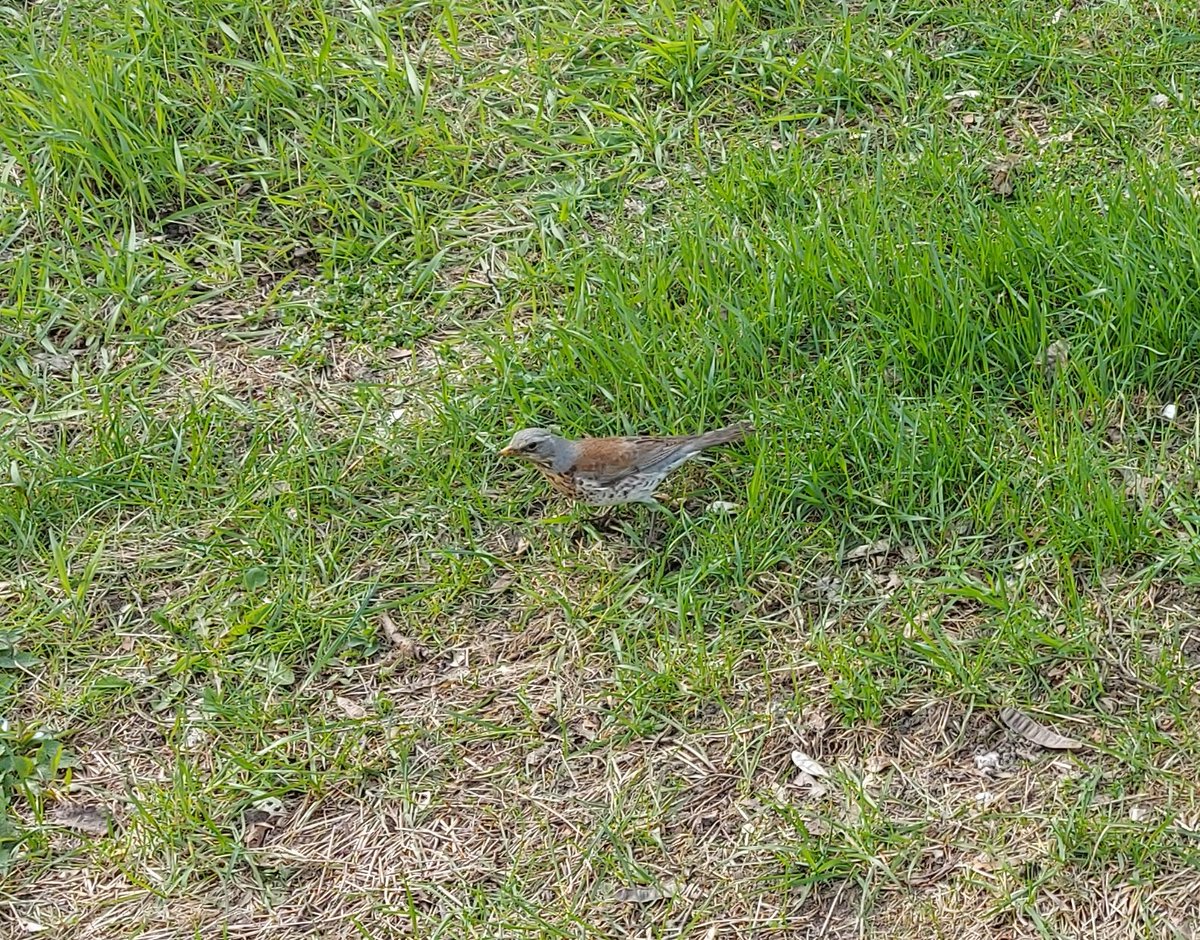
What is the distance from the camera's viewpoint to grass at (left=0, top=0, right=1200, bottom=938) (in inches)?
160

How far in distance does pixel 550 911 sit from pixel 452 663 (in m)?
0.95

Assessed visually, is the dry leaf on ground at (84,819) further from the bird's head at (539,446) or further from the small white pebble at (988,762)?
the small white pebble at (988,762)

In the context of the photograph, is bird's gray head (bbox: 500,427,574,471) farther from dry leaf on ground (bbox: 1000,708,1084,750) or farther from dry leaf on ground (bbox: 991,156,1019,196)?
dry leaf on ground (bbox: 991,156,1019,196)

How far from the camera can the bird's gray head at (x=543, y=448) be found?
483 cm

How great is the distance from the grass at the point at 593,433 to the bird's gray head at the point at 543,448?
0.22 m

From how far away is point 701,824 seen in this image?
4.09 m

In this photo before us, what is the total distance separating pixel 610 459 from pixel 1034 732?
151cm

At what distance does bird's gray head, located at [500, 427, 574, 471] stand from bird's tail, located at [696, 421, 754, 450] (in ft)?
1.41

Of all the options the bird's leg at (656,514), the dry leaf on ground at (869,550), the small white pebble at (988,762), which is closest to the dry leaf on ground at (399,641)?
the bird's leg at (656,514)

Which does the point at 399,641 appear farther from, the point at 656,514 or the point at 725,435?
the point at 725,435

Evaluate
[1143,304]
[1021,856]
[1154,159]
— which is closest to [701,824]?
[1021,856]

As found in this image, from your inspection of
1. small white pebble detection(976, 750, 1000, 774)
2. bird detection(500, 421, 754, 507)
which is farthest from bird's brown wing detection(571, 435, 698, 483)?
small white pebble detection(976, 750, 1000, 774)

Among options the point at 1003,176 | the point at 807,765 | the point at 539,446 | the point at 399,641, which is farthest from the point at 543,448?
the point at 1003,176

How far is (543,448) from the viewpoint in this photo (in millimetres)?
4844
